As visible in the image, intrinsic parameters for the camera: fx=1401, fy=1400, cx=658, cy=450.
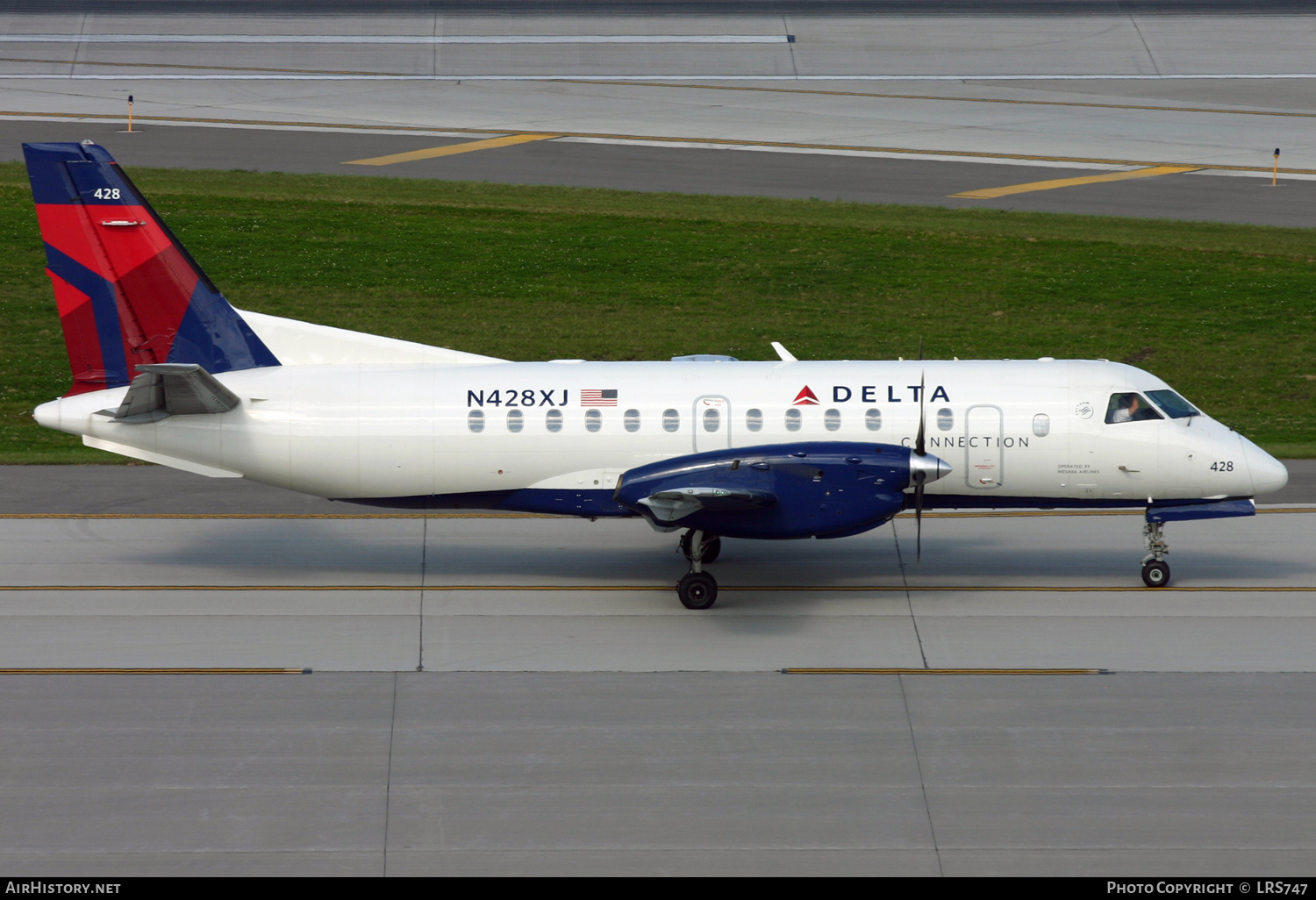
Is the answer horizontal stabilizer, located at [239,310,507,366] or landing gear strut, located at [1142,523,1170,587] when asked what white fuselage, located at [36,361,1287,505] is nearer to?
landing gear strut, located at [1142,523,1170,587]

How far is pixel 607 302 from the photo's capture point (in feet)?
127

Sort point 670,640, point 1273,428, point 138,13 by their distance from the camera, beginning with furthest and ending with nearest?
point 138,13 → point 1273,428 → point 670,640

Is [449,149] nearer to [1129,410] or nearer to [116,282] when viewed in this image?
[116,282]

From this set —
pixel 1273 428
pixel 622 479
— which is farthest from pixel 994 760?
pixel 1273 428

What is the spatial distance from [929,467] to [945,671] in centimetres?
273

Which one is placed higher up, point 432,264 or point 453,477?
point 432,264

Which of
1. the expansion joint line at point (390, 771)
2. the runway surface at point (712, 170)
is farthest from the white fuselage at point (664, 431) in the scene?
the runway surface at point (712, 170)


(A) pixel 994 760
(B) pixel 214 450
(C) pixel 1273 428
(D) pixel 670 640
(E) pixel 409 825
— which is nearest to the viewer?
(E) pixel 409 825

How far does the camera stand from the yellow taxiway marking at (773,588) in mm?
20859

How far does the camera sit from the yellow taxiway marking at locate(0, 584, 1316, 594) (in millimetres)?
20859

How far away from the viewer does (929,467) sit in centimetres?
1866

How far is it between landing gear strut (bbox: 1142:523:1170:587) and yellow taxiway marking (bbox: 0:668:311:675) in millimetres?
12187
